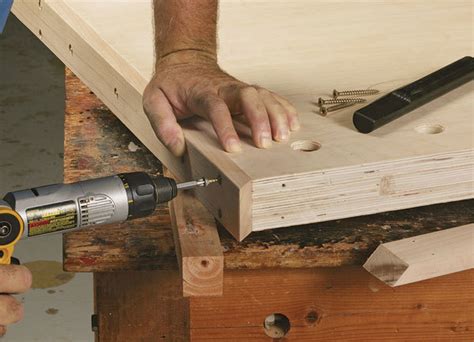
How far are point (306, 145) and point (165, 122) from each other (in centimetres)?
28

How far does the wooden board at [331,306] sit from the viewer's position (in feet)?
4.91

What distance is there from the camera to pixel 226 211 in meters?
1.46

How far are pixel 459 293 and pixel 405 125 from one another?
1.11 ft

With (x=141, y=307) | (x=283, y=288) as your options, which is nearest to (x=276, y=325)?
(x=283, y=288)

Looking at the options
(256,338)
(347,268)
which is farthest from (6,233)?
(347,268)

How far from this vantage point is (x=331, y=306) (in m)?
1.51

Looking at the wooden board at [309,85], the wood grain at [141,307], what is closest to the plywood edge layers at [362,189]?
the wooden board at [309,85]

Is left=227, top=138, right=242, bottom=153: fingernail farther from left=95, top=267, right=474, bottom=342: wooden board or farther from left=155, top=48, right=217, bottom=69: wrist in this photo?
left=155, top=48, right=217, bottom=69: wrist

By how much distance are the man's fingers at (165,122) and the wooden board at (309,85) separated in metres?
0.02

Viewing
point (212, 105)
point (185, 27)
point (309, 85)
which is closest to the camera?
point (212, 105)

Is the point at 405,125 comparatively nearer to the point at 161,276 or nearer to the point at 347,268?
the point at 347,268

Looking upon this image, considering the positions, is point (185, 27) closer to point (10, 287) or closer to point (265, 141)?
point (265, 141)

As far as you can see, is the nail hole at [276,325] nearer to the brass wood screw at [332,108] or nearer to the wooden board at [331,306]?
the wooden board at [331,306]

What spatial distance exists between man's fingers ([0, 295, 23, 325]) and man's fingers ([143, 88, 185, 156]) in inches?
16.5
